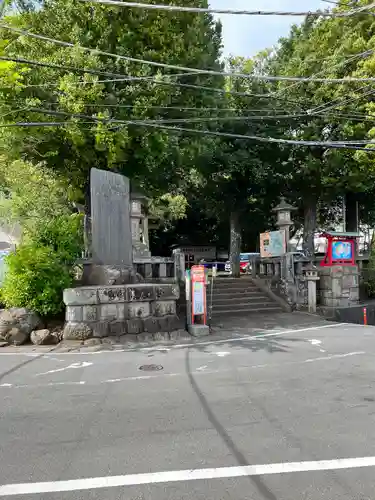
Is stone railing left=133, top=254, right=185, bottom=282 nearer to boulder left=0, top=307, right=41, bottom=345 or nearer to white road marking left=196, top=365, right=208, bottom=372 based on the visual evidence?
boulder left=0, top=307, right=41, bottom=345

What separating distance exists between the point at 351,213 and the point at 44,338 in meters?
20.2

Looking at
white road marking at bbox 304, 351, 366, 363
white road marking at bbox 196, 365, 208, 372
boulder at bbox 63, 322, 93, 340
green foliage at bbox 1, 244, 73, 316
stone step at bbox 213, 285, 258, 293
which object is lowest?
white road marking at bbox 304, 351, 366, 363

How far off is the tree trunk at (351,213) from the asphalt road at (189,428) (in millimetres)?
17111

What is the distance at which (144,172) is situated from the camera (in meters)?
15.8

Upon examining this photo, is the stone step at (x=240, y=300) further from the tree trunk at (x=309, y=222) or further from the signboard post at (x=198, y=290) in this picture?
the tree trunk at (x=309, y=222)

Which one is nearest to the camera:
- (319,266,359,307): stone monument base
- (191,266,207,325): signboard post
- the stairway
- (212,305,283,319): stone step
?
(191,266,207,325): signboard post

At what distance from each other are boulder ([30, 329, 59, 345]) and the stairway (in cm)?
567

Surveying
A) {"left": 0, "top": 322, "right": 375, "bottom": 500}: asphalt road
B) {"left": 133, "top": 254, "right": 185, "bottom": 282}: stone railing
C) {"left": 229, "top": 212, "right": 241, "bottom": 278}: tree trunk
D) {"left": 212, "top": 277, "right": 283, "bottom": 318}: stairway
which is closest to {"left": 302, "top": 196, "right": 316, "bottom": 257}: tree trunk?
{"left": 229, "top": 212, "right": 241, "bottom": 278}: tree trunk

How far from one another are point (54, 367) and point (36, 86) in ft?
28.2

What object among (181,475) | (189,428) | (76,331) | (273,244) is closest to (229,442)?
(189,428)

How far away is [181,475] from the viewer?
3256 millimetres

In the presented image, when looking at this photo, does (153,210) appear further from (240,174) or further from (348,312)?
(348,312)

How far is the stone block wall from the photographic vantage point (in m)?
8.97

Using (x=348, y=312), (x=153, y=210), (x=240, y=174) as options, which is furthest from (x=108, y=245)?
(x=153, y=210)
